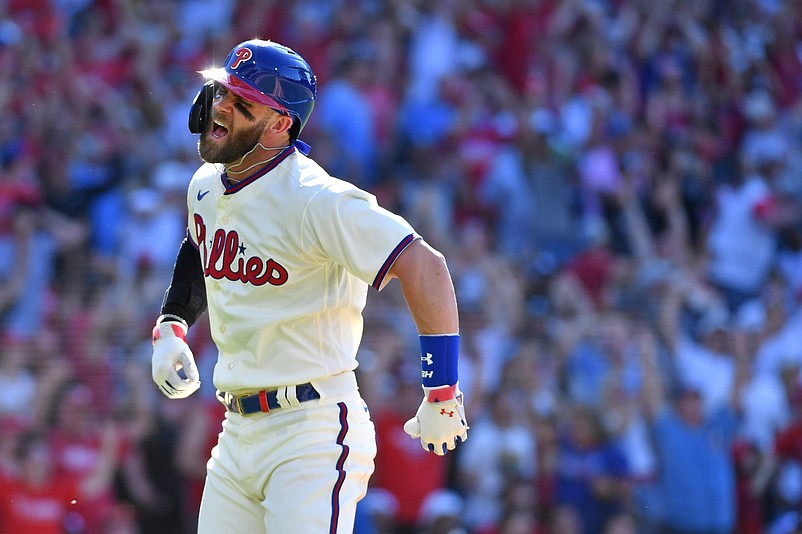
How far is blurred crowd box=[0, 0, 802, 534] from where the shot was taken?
8.21 m

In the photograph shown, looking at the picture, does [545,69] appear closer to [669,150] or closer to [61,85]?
[669,150]

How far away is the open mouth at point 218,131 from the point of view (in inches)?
160

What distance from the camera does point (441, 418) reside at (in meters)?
3.77

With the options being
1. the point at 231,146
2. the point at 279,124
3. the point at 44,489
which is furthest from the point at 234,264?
the point at 44,489

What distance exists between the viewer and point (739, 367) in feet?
31.7

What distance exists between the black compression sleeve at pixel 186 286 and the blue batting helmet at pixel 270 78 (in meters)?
0.66

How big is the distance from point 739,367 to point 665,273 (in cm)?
103

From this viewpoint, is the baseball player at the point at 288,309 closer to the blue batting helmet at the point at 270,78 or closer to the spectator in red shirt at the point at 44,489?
the blue batting helmet at the point at 270,78

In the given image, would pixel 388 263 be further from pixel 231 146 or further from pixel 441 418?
pixel 231 146

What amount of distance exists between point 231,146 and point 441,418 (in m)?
1.09

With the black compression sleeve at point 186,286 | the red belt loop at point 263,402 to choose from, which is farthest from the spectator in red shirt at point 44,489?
the red belt loop at point 263,402

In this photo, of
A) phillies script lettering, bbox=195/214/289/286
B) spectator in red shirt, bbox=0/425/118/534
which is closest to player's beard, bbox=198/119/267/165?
phillies script lettering, bbox=195/214/289/286

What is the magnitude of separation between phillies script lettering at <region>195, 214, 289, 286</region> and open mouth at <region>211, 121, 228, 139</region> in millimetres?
300

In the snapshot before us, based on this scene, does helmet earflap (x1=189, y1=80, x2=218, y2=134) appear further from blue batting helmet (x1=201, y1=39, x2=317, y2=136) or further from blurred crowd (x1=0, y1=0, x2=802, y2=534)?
blurred crowd (x1=0, y1=0, x2=802, y2=534)
